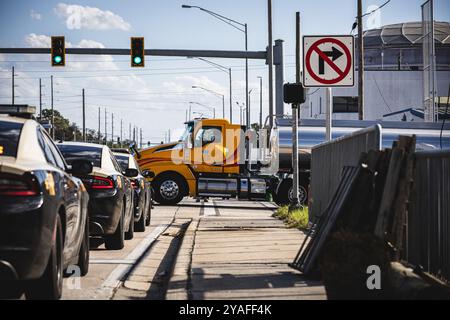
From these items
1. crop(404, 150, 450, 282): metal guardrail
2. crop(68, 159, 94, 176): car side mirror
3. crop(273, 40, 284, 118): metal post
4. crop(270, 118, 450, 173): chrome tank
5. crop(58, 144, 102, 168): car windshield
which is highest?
crop(273, 40, 284, 118): metal post

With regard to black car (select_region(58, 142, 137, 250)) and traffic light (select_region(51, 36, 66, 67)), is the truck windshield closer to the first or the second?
traffic light (select_region(51, 36, 66, 67))

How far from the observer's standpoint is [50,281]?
7.17 m

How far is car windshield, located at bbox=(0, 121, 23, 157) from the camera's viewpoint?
727 centimetres

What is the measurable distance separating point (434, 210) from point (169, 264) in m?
4.66

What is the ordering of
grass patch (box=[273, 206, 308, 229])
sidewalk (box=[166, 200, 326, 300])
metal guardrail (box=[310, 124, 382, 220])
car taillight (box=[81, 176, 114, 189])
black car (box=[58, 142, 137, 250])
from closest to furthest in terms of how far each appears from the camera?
sidewalk (box=[166, 200, 326, 300]) → metal guardrail (box=[310, 124, 382, 220]) → black car (box=[58, 142, 137, 250]) → car taillight (box=[81, 176, 114, 189]) → grass patch (box=[273, 206, 308, 229])

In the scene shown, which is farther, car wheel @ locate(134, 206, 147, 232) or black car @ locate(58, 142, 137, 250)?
car wheel @ locate(134, 206, 147, 232)

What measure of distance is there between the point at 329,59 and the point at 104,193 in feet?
15.0

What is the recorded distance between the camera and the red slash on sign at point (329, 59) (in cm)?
1454

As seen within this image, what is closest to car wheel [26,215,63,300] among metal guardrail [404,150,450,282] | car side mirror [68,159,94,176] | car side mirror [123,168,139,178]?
car side mirror [68,159,94,176]

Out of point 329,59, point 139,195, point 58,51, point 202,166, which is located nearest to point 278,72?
point 202,166

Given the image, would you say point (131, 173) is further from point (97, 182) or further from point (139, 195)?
point (97, 182)

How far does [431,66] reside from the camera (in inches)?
1467

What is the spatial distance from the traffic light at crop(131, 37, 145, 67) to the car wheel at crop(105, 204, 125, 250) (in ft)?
62.6
